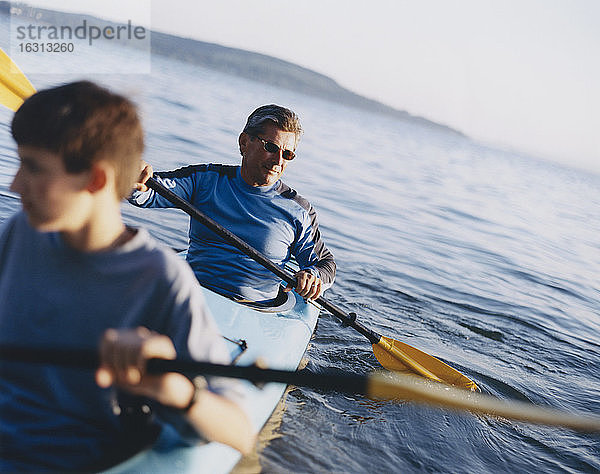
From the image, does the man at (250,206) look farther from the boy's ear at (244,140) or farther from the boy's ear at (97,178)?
the boy's ear at (97,178)

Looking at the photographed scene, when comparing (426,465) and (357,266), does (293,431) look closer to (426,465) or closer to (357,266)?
(426,465)

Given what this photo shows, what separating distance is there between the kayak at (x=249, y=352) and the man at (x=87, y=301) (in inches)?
11.9

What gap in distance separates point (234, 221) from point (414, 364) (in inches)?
74.8

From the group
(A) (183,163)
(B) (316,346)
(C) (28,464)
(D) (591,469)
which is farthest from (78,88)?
(A) (183,163)

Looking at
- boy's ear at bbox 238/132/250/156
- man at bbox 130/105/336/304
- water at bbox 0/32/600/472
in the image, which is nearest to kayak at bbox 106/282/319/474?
man at bbox 130/105/336/304

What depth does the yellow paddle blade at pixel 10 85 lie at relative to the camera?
3.85 m

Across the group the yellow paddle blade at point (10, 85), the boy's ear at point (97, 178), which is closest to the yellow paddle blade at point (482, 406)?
the boy's ear at point (97, 178)

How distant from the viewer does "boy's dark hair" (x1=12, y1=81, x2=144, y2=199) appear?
1313mm

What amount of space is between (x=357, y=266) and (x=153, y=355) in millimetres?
6273

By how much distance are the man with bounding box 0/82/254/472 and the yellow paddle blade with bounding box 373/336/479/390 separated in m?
3.21

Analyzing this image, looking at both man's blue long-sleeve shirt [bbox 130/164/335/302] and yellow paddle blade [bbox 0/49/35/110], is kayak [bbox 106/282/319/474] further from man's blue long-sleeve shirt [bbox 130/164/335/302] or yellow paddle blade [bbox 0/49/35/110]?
yellow paddle blade [bbox 0/49/35/110]

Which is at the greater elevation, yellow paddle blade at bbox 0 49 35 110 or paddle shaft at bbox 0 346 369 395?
yellow paddle blade at bbox 0 49 35 110

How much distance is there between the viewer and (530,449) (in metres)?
4.12

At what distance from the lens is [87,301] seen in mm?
1465
